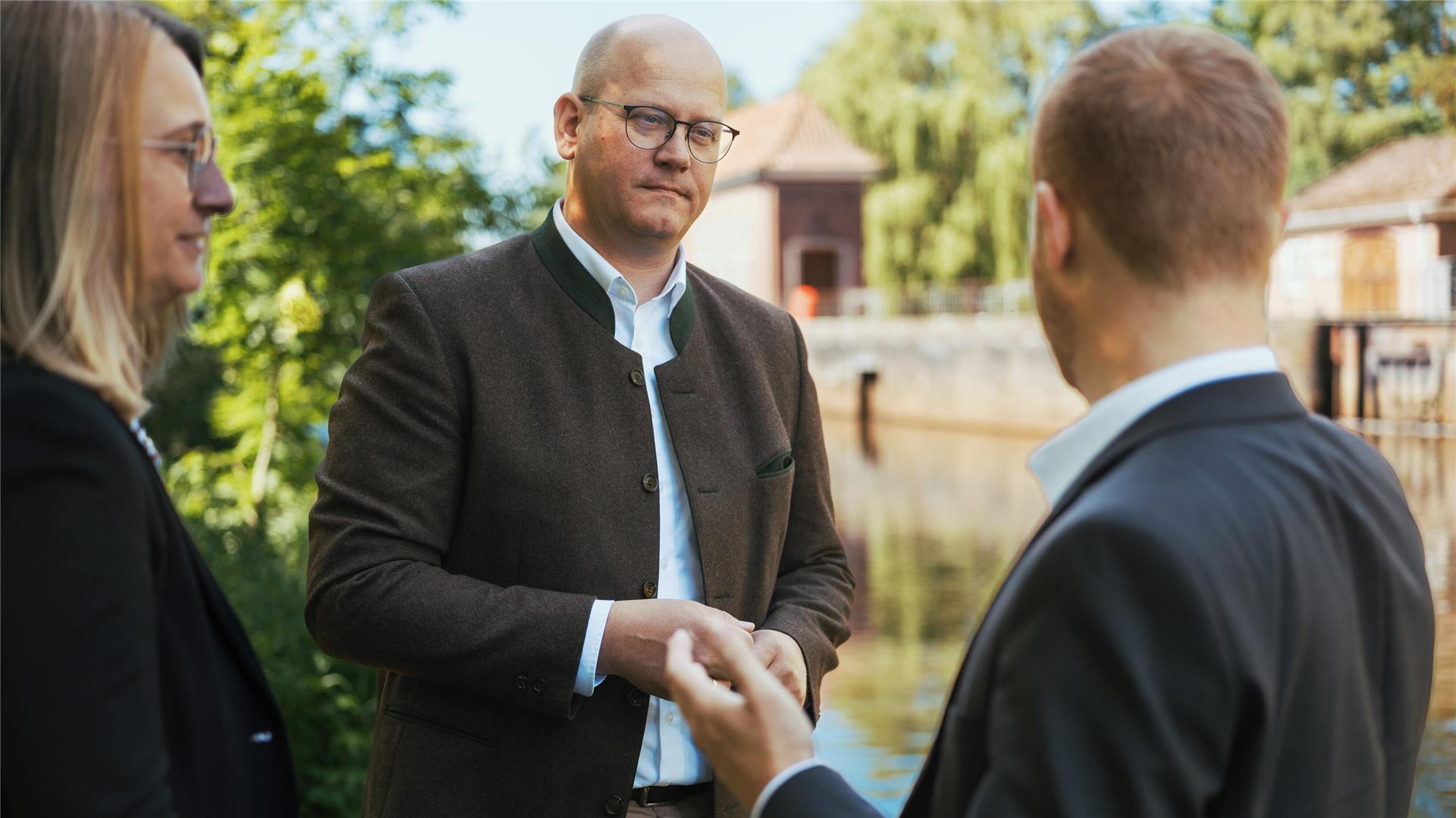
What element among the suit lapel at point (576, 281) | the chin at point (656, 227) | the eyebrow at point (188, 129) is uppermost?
the eyebrow at point (188, 129)

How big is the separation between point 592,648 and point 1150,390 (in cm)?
114

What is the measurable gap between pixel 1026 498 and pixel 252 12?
12.8 metres

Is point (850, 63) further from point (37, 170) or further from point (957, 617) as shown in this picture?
→ point (37, 170)

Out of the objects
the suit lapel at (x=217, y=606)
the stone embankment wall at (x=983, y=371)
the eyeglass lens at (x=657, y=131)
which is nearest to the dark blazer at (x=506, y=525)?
the eyeglass lens at (x=657, y=131)

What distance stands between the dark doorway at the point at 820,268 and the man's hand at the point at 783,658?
142 ft

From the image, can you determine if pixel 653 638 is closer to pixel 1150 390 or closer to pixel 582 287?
pixel 582 287

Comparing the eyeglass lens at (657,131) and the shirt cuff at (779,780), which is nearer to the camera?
the shirt cuff at (779,780)

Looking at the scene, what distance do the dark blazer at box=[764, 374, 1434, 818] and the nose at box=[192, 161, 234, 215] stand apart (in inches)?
35.2

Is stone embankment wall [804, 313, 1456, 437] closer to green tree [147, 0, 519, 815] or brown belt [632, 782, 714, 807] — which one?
green tree [147, 0, 519, 815]

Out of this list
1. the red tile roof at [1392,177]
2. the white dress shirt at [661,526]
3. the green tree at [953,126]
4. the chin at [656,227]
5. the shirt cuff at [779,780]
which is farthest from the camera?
the green tree at [953,126]

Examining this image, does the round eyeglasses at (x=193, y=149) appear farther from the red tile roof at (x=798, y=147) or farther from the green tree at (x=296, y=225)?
the red tile roof at (x=798, y=147)

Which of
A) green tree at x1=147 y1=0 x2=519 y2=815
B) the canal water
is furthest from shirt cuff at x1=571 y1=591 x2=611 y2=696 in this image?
green tree at x1=147 y1=0 x2=519 y2=815

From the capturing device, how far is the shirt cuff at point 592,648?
7.38ft

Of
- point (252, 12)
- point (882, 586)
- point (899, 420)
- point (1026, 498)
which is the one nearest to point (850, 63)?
point (899, 420)
